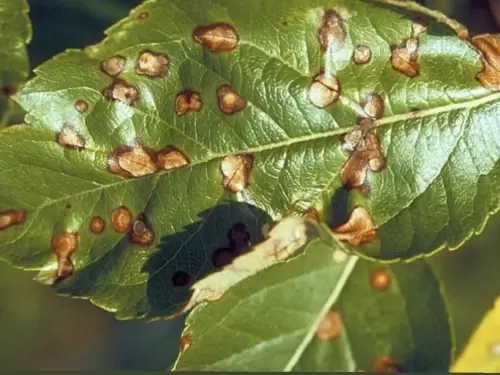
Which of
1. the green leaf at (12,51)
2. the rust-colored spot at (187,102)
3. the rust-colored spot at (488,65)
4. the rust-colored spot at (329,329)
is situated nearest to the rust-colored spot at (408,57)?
the rust-colored spot at (488,65)

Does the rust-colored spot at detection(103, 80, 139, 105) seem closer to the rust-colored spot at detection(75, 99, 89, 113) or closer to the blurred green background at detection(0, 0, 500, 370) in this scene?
the rust-colored spot at detection(75, 99, 89, 113)

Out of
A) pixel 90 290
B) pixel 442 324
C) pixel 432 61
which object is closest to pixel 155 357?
pixel 90 290

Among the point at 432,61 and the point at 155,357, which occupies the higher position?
the point at 432,61

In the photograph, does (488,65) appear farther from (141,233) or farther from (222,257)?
(141,233)

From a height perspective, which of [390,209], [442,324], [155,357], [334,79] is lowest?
[155,357]

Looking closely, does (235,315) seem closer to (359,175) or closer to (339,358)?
(339,358)

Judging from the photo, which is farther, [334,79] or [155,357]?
[155,357]
